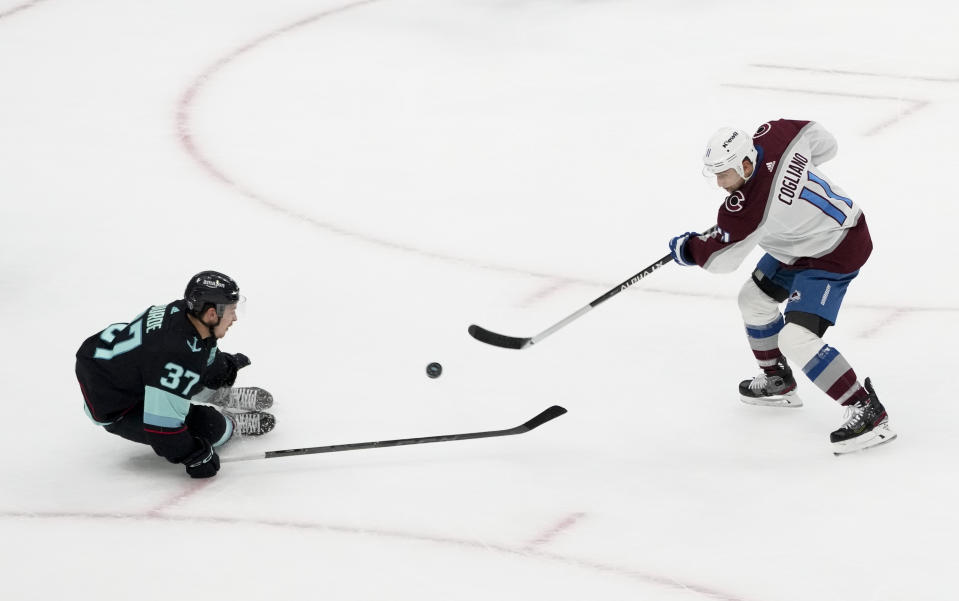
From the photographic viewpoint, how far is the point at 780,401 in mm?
4250

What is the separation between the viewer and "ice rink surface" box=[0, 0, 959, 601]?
11.4 ft

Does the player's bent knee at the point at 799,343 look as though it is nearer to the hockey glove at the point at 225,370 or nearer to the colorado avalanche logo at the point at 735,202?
the colorado avalanche logo at the point at 735,202

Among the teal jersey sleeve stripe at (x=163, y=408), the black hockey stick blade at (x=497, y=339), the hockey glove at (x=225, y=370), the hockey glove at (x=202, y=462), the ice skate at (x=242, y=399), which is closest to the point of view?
the teal jersey sleeve stripe at (x=163, y=408)

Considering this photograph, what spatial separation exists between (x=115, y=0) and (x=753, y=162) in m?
5.96

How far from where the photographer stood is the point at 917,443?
157 inches

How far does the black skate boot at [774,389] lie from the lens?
13.8ft

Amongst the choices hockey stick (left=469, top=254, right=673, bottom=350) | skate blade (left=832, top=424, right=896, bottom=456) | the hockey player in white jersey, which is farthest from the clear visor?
skate blade (left=832, top=424, right=896, bottom=456)

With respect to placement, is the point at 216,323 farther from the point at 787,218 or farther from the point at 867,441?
the point at 867,441

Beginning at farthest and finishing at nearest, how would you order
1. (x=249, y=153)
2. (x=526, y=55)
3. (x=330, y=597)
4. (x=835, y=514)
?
(x=526, y=55) < (x=249, y=153) < (x=835, y=514) < (x=330, y=597)

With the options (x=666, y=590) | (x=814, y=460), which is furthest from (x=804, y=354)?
(x=666, y=590)

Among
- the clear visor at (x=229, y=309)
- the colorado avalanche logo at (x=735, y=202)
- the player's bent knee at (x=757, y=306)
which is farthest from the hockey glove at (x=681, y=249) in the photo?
the clear visor at (x=229, y=309)

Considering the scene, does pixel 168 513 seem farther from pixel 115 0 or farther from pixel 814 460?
pixel 115 0

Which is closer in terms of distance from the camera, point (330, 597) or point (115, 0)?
point (330, 597)

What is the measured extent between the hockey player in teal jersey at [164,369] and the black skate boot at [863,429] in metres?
1.82
